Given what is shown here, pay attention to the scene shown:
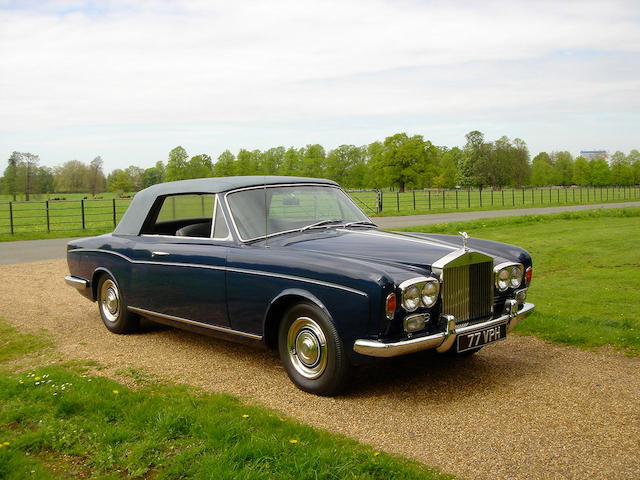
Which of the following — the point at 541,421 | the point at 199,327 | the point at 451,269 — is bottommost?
the point at 541,421

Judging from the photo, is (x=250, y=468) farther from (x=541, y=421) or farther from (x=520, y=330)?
(x=520, y=330)

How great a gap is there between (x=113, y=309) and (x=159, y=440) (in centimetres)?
333

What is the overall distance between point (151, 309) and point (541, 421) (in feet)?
12.3

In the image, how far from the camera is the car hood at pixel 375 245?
4.82 metres

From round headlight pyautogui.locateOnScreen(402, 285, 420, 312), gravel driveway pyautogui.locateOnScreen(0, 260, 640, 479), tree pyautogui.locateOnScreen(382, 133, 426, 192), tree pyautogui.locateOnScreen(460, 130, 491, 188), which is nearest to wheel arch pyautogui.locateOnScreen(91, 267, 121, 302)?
gravel driveway pyautogui.locateOnScreen(0, 260, 640, 479)

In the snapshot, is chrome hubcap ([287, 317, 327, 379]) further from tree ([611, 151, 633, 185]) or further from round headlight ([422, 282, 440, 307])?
tree ([611, 151, 633, 185])

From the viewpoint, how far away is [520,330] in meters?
6.69

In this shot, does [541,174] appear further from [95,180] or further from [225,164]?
[225,164]

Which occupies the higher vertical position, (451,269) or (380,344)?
(451,269)

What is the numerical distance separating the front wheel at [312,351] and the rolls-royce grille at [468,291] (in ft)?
2.82

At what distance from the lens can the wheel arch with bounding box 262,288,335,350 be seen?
15.0ft

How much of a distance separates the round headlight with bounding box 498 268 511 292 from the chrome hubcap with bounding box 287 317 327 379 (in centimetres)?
157

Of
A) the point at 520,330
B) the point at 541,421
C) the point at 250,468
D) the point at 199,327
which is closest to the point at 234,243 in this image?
the point at 199,327

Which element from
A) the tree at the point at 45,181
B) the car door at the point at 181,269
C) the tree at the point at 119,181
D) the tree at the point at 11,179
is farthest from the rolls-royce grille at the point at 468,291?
the tree at the point at 119,181
